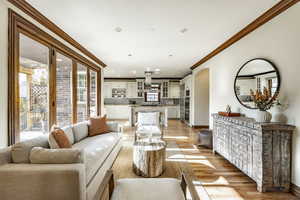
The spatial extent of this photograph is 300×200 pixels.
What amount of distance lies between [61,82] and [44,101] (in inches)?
25.8

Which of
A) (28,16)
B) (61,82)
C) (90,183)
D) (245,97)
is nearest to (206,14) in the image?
(245,97)

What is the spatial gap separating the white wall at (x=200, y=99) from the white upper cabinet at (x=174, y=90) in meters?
3.43

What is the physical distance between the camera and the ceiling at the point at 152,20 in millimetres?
2346

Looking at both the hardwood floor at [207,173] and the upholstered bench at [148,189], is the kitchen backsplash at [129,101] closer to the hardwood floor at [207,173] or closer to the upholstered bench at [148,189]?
the hardwood floor at [207,173]

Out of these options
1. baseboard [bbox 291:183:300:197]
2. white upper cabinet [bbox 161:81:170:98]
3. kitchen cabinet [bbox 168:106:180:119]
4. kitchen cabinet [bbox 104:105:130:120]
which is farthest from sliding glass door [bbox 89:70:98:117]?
kitchen cabinet [bbox 168:106:180:119]

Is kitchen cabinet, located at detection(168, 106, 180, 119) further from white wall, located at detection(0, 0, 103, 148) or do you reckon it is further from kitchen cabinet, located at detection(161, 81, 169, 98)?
white wall, located at detection(0, 0, 103, 148)

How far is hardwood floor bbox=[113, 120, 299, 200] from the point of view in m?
2.25

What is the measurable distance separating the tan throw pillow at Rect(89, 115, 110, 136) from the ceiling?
6.12 ft

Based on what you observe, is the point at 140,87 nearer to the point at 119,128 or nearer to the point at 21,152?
the point at 119,128

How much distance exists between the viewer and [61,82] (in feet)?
12.0

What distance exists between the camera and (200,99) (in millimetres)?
7043

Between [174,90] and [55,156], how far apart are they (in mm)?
9169

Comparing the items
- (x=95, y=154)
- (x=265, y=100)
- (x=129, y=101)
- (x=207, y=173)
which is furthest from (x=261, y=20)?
(x=129, y=101)

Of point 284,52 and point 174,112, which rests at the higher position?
point 284,52
